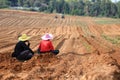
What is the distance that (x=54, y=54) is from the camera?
15.5m

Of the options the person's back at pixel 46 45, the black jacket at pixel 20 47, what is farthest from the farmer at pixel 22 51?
the person's back at pixel 46 45

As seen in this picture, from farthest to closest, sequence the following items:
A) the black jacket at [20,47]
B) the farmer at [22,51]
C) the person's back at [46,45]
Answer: the person's back at [46,45]
the black jacket at [20,47]
the farmer at [22,51]

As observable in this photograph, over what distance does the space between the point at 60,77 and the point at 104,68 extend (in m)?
1.54

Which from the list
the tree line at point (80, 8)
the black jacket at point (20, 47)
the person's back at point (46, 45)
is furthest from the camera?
the tree line at point (80, 8)

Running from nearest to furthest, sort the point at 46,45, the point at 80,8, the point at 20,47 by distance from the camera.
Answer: the point at 20,47
the point at 46,45
the point at 80,8

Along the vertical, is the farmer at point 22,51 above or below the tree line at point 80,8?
above

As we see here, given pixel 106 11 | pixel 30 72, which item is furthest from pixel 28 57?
pixel 106 11

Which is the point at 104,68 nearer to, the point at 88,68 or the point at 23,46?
the point at 88,68

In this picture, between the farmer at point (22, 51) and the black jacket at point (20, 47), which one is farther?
the black jacket at point (20, 47)

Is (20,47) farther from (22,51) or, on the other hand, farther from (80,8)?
(80,8)

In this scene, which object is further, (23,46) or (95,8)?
(95,8)

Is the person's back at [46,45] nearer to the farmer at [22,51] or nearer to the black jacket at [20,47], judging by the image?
the farmer at [22,51]

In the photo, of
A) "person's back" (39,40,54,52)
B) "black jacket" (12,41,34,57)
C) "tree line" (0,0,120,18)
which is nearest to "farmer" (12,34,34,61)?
"black jacket" (12,41,34,57)

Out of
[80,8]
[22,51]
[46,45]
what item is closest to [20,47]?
[22,51]
